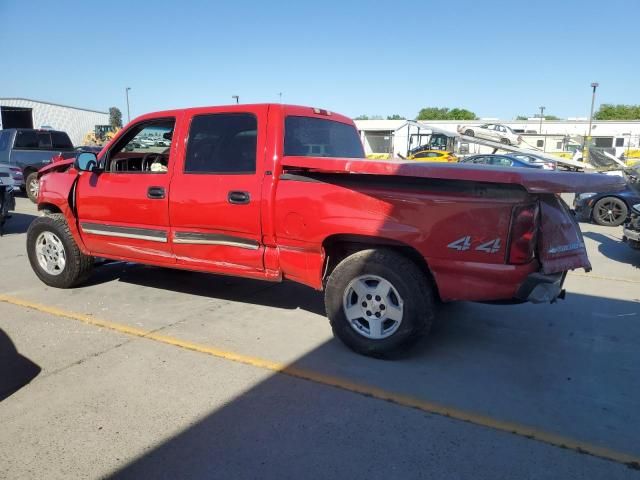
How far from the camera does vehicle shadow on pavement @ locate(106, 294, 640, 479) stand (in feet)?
8.71

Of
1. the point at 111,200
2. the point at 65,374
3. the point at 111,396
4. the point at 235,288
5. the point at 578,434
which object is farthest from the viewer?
the point at 235,288

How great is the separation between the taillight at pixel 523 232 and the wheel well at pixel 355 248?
636 millimetres

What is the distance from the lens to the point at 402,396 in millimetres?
3404

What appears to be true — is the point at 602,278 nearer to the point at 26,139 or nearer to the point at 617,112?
the point at 26,139

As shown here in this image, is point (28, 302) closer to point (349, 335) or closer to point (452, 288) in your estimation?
point (349, 335)

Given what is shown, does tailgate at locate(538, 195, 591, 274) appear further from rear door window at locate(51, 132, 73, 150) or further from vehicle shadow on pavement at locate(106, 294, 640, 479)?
rear door window at locate(51, 132, 73, 150)

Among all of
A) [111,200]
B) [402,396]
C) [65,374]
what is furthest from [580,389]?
[111,200]

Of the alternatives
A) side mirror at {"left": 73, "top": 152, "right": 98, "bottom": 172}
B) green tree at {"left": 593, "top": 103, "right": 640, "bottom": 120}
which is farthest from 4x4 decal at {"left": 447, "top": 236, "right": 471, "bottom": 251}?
green tree at {"left": 593, "top": 103, "right": 640, "bottom": 120}

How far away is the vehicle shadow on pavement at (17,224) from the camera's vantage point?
9.86 m

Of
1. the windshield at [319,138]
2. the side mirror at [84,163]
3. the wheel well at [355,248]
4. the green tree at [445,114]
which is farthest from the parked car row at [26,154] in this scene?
the green tree at [445,114]

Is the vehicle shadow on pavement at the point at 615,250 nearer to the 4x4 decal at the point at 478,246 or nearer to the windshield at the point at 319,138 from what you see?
the windshield at the point at 319,138

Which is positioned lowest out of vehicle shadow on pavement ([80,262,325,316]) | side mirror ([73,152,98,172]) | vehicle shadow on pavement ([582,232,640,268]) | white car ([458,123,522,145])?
vehicle shadow on pavement ([80,262,325,316])

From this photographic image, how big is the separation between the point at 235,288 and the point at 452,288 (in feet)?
9.76

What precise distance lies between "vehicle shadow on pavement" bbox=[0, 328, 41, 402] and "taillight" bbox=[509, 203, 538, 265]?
141 inches
